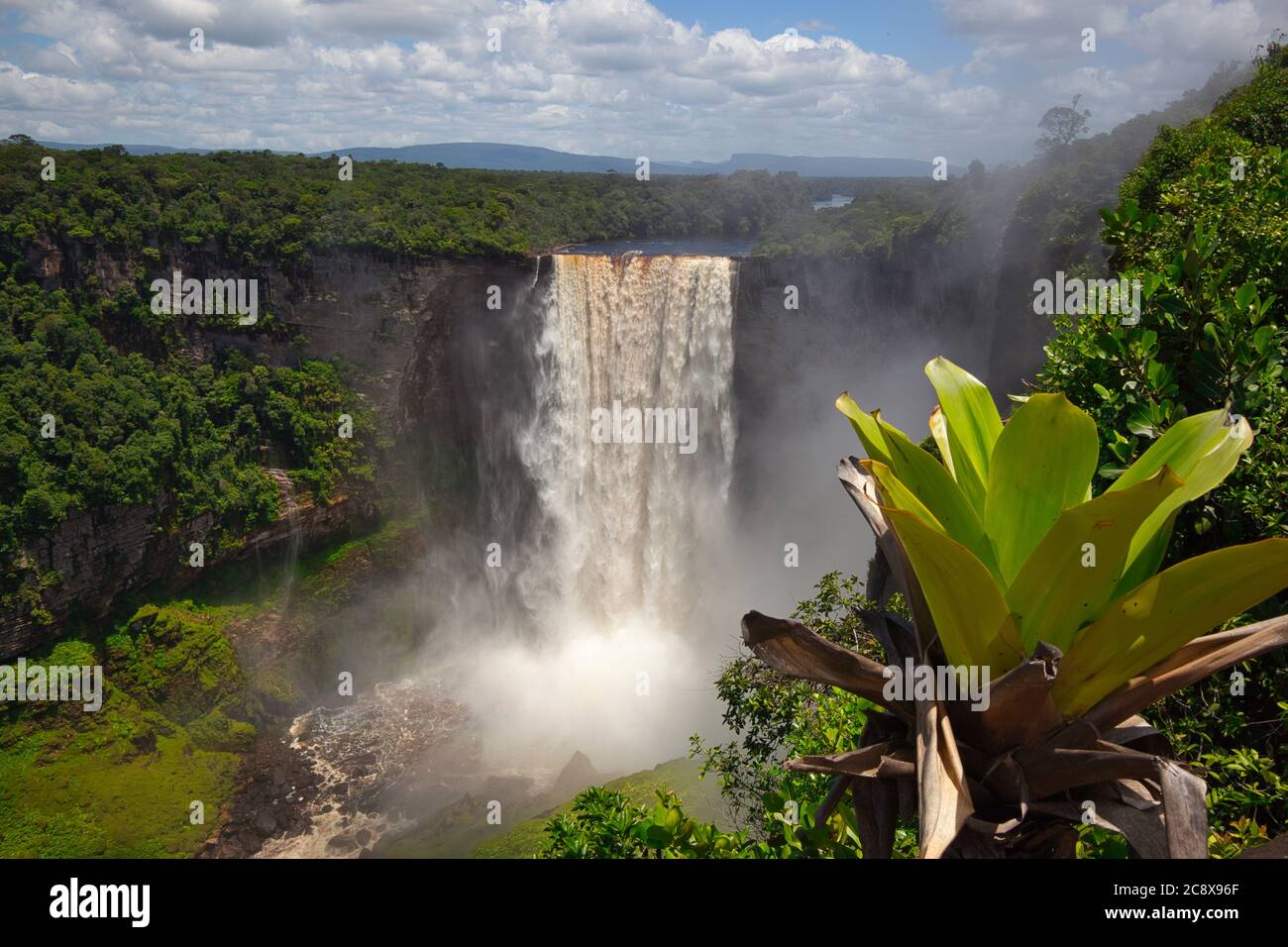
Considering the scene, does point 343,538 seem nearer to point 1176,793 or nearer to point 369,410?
point 369,410

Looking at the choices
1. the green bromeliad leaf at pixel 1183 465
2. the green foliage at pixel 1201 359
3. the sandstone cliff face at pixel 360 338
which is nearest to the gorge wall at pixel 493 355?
the sandstone cliff face at pixel 360 338

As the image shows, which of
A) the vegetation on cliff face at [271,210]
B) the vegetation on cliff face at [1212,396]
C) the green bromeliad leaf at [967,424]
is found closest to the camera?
the green bromeliad leaf at [967,424]

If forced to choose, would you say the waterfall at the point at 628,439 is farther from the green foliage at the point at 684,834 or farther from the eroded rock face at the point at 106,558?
the green foliage at the point at 684,834

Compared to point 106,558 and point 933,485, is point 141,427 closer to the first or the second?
point 106,558

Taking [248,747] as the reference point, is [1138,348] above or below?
above

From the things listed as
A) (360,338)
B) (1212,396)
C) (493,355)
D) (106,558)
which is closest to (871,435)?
(1212,396)

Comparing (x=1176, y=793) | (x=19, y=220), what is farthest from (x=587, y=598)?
(x=1176, y=793)
